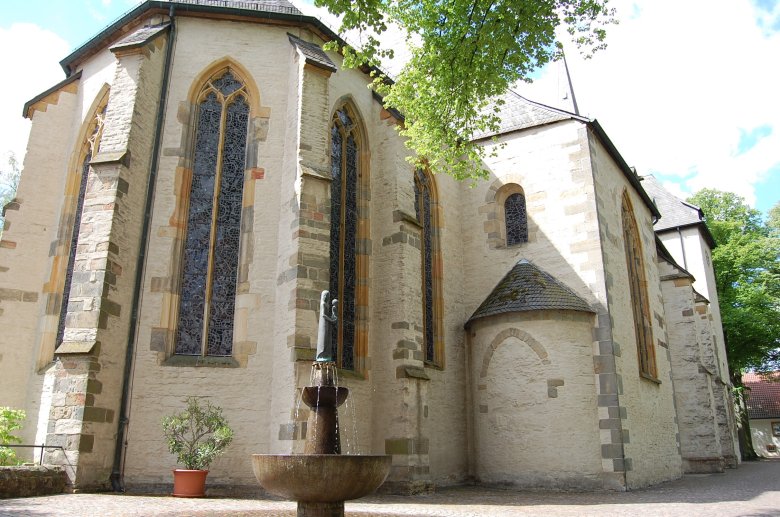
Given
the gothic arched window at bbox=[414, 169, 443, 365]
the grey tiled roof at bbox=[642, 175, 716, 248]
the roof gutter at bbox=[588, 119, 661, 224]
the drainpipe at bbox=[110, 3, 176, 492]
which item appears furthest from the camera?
the grey tiled roof at bbox=[642, 175, 716, 248]

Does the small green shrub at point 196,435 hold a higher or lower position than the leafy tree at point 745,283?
lower

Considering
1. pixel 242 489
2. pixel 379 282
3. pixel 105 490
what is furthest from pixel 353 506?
pixel 379 282

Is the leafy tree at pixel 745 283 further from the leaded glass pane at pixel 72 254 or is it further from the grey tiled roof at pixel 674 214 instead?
the leaded glass pane at pixel 72 254

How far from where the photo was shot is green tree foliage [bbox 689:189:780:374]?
89.6 feet

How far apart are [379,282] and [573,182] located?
239 inches

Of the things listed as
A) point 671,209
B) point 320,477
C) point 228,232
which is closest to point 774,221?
point 671,209

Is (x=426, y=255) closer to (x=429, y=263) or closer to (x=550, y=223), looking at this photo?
(x=429, y=263)

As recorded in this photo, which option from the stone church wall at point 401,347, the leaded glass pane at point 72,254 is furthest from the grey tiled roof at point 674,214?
the leaded glass pane at point 72,254

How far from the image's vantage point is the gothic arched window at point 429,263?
14.6m

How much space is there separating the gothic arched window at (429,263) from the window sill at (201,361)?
5.13 m

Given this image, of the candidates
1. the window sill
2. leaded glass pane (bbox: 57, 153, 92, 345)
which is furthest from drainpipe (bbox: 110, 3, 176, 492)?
leaded glass pane (bbox: 57, 153, 92, 345)

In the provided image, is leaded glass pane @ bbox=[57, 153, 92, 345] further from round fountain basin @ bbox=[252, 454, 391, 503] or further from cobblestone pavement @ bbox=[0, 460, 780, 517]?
round fountain basin @ bbox=[252, 454, 391, 503]

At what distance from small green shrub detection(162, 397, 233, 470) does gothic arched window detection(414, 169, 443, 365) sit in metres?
5.68

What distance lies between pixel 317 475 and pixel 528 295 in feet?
31.9
